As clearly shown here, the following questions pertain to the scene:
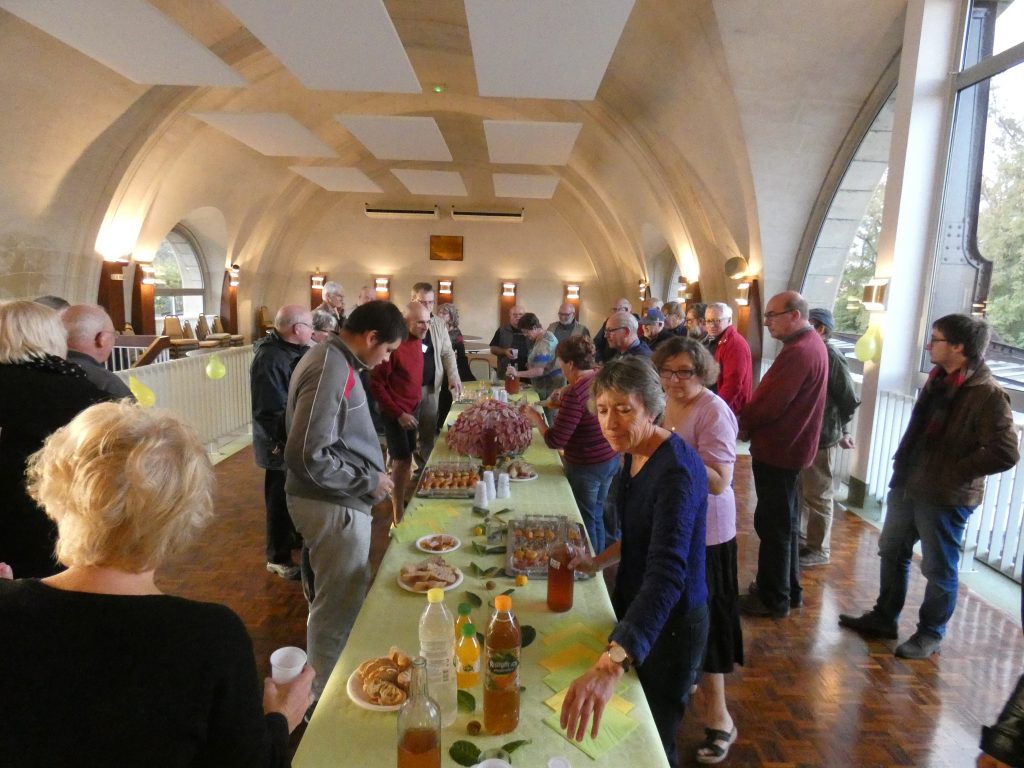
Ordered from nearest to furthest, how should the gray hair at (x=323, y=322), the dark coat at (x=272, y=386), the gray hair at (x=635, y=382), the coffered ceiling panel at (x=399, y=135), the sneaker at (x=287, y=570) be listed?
1. the gray hair at (x=635, y=382)
2. the dark coat at (x=272, y=386)
3. the sneaker at (x=287, y=570)
4. the gray hair at (x=323, y=322)
5. the coffered ceiling panel at (x=399, y=135)

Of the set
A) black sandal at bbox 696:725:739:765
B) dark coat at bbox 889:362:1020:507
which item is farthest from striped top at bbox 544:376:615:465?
dark coat at bbox 889:362:1020:507

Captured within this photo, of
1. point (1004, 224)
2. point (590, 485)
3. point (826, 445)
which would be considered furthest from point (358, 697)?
point (1004, 224)

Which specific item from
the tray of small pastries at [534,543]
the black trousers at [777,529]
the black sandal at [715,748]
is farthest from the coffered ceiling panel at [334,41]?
the black sandal at [715,748]

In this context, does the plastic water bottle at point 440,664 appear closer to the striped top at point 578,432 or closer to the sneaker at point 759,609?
the striped top at point 578,432

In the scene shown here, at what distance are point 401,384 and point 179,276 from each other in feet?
43.6

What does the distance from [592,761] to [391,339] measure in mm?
1712

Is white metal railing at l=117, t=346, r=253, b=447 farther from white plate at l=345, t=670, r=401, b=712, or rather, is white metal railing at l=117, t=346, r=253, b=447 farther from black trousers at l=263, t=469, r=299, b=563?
white plate at l=345, t=670, r=401, b=712

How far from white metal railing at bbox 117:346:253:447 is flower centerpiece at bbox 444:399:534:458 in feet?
11.5

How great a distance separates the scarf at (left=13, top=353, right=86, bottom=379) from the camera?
6.77 feet

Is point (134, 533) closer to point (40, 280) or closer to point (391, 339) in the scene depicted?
point (391, 339)

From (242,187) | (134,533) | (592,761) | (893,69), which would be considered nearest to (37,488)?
(134,533)

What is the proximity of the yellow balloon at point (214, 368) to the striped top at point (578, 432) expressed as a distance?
4.87m

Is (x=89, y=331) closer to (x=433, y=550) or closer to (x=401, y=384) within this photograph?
(x=433, y=550)

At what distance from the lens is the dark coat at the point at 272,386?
380 cm
